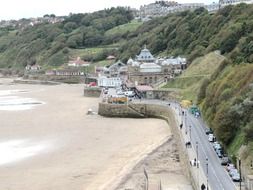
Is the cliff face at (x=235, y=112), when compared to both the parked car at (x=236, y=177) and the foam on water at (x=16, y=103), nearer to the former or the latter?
the parked car at (x=236, y=177)

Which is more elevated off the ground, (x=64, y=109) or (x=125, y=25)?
(x=125, y=25)

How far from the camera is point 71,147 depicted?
113 ft

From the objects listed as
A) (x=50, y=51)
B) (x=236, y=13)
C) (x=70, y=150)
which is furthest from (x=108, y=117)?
(x=50, y=51)

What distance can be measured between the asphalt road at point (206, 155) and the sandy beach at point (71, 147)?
152cm

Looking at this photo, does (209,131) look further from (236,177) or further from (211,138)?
(236,177)

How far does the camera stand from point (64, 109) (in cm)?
5484

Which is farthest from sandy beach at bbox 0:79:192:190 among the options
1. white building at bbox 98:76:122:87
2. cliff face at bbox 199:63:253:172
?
white building at bbox 98:76:122:87

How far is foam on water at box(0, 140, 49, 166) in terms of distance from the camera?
3214cm

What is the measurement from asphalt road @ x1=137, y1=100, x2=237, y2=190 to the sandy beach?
1.52m

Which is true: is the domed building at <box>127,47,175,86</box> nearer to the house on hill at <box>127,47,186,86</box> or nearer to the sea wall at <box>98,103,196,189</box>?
the house on hill at <box>127,47,186,86</box>

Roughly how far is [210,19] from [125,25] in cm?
5601

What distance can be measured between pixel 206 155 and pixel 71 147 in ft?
36.8

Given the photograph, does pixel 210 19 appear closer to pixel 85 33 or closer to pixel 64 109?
pixel 64 109

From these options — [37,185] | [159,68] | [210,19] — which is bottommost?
[37,185]
